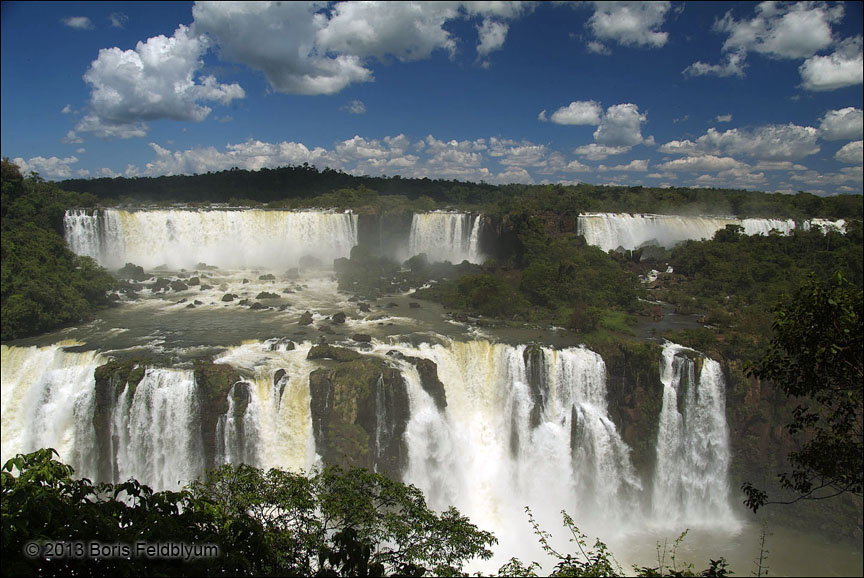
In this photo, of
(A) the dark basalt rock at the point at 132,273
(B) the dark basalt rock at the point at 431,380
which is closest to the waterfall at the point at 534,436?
(B) the dark basalt rock at the point at 431,380

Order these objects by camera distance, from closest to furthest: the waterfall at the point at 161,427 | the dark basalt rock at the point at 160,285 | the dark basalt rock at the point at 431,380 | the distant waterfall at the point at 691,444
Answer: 1. the waterfall at the point at 161,427
2. the dark basalt rock at the point at 431,380
3. the distant waterfall at the point at 691,444
4. the dark basalt rock at the point at 160,285

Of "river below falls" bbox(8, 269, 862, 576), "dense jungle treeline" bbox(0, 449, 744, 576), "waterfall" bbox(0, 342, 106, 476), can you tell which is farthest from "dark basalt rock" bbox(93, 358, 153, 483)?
"dense jungle treeline" bbox(0, 449, 744, 576)

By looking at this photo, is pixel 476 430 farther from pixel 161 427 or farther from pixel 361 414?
pixel 161 427

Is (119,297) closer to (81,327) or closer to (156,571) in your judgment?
(81,327)

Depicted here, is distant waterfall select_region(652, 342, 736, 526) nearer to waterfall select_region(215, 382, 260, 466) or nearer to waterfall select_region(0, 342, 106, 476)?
waterfall select_region(215, 382, 260, 466)

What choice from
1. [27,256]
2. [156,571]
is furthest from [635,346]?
[27,256]

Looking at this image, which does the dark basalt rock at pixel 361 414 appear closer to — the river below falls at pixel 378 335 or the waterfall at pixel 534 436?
the waterfall at pixel 534 436
